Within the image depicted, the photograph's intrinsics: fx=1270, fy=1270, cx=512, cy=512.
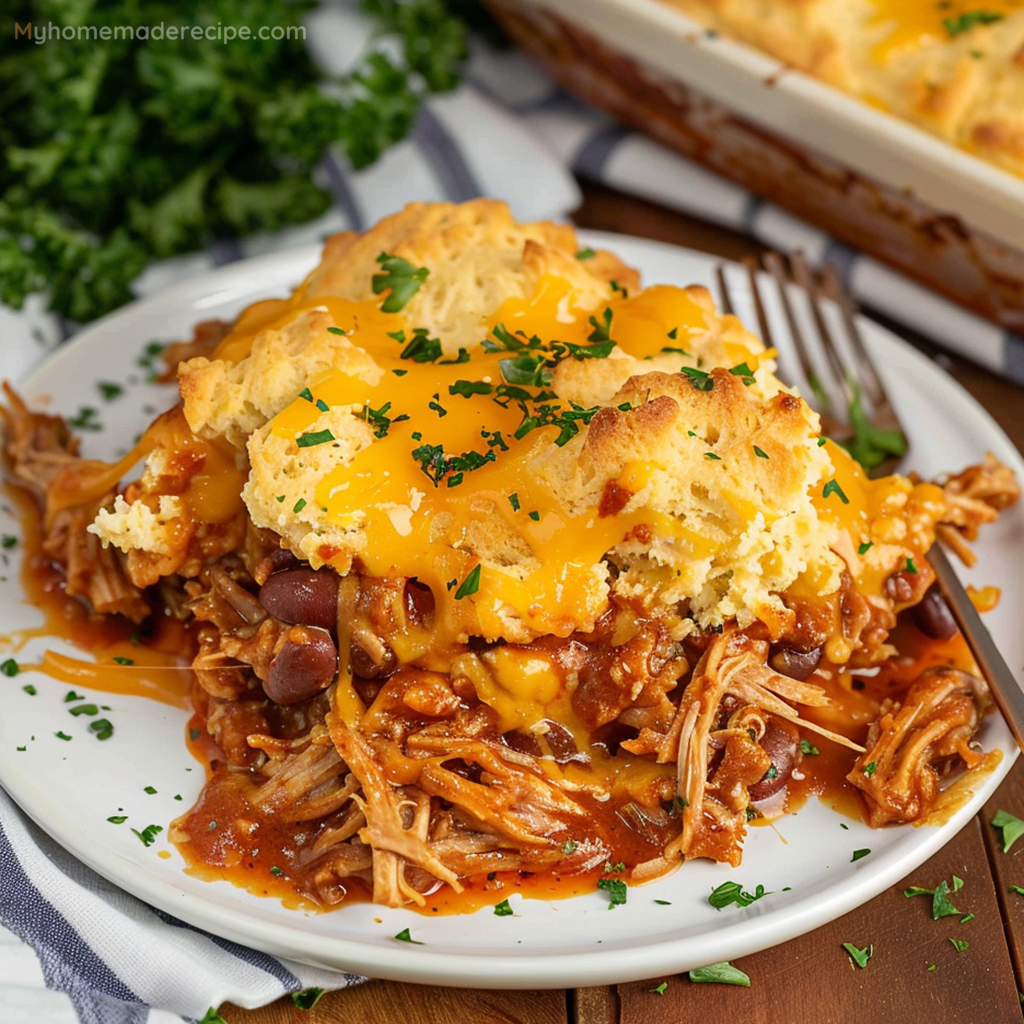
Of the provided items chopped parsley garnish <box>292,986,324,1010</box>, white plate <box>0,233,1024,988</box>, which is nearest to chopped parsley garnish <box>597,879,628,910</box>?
white plate <box>0,233,1024,988</box>

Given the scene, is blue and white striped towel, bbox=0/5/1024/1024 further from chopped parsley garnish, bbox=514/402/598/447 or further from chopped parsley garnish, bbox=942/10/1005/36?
chopped parsley garnish, bbox=514/402/598/447

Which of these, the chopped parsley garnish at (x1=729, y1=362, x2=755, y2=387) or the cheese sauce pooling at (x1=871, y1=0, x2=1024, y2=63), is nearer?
the chopped parsley garnish at (x1=729, y1=362, x2=755, y2=387)

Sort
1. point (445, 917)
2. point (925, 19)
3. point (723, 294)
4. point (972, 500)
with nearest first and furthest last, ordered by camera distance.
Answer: point (445, 917) → point (972, 500) → point (723, 294) → point (925, 19)

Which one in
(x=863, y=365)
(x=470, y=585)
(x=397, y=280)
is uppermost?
(x=397, y=280)

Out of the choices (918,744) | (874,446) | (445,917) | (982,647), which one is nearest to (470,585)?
(445,917)

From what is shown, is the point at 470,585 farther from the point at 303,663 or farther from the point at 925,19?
the point at 925,19

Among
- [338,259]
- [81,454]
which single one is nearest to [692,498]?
[338,259]
